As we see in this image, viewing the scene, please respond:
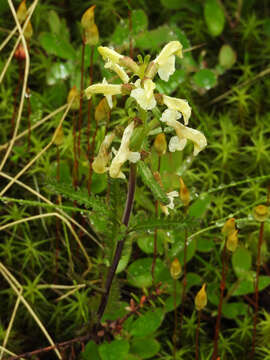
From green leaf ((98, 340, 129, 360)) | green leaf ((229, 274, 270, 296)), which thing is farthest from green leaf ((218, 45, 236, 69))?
green leaf ((98, 340, 129, 360))

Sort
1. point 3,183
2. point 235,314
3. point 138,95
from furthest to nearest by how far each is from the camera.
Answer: point 3,183 < point 235,314 < point 138,95

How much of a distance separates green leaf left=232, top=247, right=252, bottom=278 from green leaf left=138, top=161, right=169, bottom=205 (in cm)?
52

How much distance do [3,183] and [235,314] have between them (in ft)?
2.49

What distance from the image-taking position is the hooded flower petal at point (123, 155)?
1.11 m

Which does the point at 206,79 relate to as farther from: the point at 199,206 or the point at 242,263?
the point at 242,263

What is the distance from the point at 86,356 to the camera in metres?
1.45

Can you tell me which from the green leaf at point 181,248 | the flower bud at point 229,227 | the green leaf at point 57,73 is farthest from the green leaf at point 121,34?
the flower bud at point 229,227

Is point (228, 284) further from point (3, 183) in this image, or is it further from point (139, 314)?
point (3, 183)

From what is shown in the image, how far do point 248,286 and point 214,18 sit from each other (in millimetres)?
983

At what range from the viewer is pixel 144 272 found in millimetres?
1596

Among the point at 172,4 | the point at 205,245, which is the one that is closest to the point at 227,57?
the point at 172,4

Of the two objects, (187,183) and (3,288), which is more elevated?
(187,183)

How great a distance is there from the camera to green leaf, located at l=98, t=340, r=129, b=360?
1.42 m

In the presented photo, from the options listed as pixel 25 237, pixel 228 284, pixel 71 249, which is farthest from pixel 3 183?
pixel 228 284
